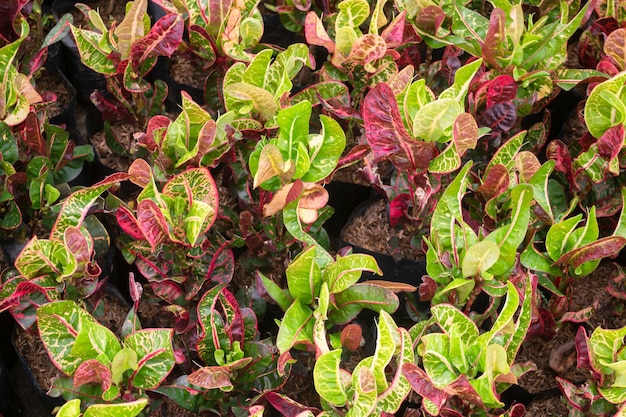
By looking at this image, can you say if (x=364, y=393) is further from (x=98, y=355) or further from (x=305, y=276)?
(x=98, y=355)

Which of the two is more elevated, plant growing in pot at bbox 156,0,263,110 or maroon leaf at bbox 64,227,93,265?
plant growing in pot at bbox 156,0,263,110

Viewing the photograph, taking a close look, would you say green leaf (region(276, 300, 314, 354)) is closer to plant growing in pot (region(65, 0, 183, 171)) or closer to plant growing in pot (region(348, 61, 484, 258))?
plant growing in pot (region(348, 61, 484, 258))

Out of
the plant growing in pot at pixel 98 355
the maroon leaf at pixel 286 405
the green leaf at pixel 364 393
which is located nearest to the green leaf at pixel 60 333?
the plant growing in pot at pixel 98 355

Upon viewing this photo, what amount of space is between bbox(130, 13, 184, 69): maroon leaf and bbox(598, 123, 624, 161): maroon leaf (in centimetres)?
80

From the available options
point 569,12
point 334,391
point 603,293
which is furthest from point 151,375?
point 569,12

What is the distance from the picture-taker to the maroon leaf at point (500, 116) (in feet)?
4.66

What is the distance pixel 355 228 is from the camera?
5.08ft

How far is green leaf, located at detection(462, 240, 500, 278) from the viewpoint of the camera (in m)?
1.11

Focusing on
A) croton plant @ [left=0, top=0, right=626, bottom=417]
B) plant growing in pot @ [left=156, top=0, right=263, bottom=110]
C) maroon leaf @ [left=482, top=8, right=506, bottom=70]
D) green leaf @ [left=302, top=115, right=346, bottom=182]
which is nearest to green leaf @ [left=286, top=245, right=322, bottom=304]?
croton plant @ [left=0, top=0, right=626, bottom=417]

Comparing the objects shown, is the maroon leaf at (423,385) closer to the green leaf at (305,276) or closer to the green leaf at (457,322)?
the green leaf at (457,322)

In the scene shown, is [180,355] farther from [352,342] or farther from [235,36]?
[235,36]

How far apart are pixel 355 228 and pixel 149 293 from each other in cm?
45

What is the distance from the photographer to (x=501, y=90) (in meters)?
1.39

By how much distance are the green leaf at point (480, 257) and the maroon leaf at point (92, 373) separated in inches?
21.8
